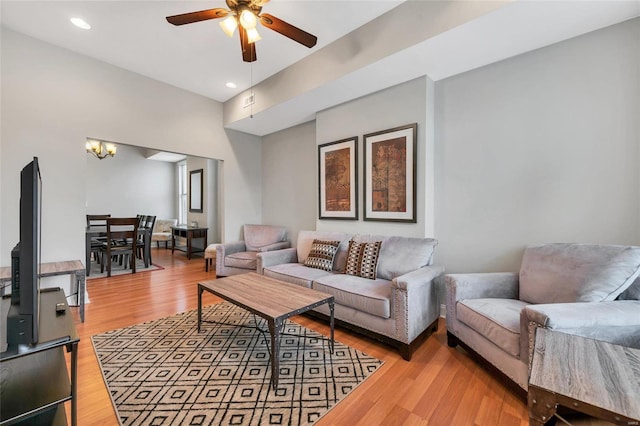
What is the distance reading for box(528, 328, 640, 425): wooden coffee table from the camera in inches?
33.7

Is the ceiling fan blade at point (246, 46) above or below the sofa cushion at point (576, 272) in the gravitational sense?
above

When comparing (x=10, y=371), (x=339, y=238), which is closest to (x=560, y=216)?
→ (x=339, y=238)

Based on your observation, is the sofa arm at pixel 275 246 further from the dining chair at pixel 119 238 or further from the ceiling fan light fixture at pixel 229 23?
the ceiling fan light fixture at pixel 229 23

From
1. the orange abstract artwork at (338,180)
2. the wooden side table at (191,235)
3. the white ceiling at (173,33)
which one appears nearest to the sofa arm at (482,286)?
the orange abstract artwork at (338,180)

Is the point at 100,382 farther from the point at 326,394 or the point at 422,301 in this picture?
the point at 422,301

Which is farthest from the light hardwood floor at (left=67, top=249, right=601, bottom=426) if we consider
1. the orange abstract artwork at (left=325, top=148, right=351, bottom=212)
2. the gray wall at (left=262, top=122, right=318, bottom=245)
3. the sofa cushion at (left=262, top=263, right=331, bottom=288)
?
the gray wall at (left=262, top=122, right=318, bottom=245)

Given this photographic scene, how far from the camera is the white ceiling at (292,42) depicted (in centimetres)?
207

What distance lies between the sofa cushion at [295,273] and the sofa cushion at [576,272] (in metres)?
1.85

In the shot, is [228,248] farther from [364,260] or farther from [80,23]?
[80,23]

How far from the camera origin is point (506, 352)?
1.72m

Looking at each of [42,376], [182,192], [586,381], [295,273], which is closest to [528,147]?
[586,381]

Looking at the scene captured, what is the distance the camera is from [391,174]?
10.4ft

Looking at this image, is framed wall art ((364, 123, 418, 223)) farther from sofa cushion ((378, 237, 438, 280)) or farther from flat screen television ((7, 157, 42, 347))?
flat screen television ((7, 157, 42, 347))

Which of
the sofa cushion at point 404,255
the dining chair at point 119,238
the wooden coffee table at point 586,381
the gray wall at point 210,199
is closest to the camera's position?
the wooden coffee table at point 586,381
